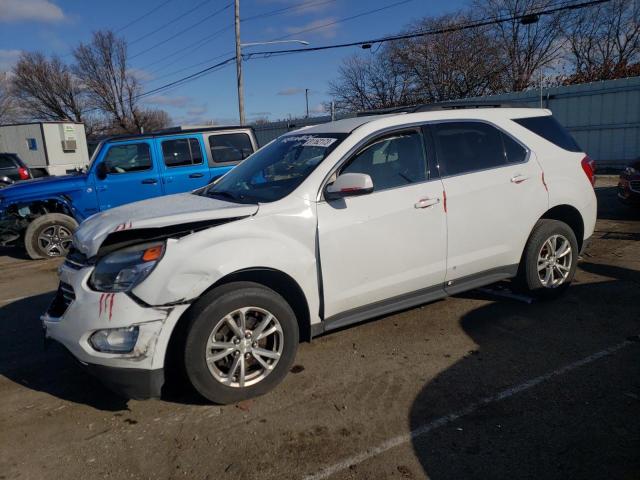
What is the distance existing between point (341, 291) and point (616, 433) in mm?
1850

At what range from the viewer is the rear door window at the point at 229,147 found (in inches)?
331

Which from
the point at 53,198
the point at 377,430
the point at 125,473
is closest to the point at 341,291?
the point at 377,430


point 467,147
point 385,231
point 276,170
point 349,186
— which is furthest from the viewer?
point 467,147

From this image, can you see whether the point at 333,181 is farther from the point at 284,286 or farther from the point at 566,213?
Answer: the point at 566,213

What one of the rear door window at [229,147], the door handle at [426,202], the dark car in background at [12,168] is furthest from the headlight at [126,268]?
the dark car in background at [12,168]

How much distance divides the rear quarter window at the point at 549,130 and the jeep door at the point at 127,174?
5754mm

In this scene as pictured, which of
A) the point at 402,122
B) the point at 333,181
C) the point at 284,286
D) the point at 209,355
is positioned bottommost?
the point at 209,355

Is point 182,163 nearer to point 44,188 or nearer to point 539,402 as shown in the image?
point 44,188

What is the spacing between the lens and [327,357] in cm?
392

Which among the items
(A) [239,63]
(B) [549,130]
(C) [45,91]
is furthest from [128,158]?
(C) [45,91]

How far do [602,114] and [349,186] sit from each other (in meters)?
15.7

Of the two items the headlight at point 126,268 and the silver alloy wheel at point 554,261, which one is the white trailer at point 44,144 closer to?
the headlight at point 126,268

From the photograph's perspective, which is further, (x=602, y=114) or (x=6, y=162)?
(x=602, y=114)

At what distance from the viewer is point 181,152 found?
8.21m
